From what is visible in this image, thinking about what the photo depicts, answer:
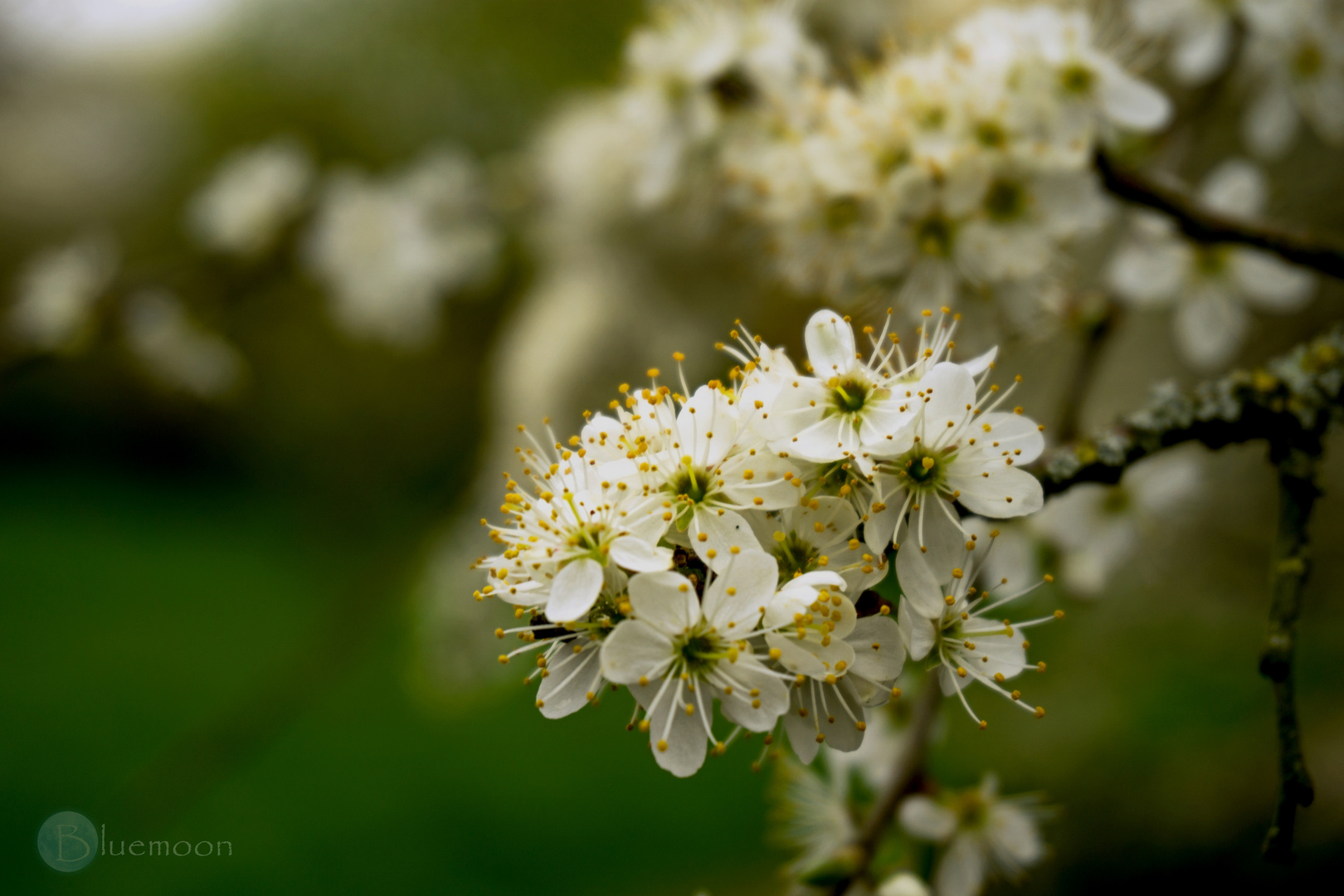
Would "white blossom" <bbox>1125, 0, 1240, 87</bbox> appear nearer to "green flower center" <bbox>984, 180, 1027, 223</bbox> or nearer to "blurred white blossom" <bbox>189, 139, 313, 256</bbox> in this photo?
"green flower center" <bbox>984, 180, 1027, 223</bbox>

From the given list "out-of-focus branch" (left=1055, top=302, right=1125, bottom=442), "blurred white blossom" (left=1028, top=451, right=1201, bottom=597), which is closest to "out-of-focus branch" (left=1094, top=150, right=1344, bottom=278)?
"out-of-focus branch" (left=1055, top=302, right=1125, bottom=442)

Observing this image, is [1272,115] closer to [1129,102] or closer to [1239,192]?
[1239,192]

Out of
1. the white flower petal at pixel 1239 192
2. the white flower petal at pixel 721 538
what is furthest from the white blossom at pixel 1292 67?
the white flower petal at pixel 721 538

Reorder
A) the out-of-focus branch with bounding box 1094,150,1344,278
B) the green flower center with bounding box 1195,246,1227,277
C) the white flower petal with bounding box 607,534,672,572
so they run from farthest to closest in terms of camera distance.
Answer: the green flower center with bounding box 1195,246,1227,277
the out-of-focus branch with bounding box 1094,150,1344,278
the white flower petal with bounding box 607,534,672,572

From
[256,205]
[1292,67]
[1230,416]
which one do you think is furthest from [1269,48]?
[256,205]

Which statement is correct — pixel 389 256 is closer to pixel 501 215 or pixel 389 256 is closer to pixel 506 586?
pixel 501 215

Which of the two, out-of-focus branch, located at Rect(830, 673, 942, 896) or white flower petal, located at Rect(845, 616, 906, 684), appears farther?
out-of-focus branch, located at Rect(830, 673, 942, 896)
